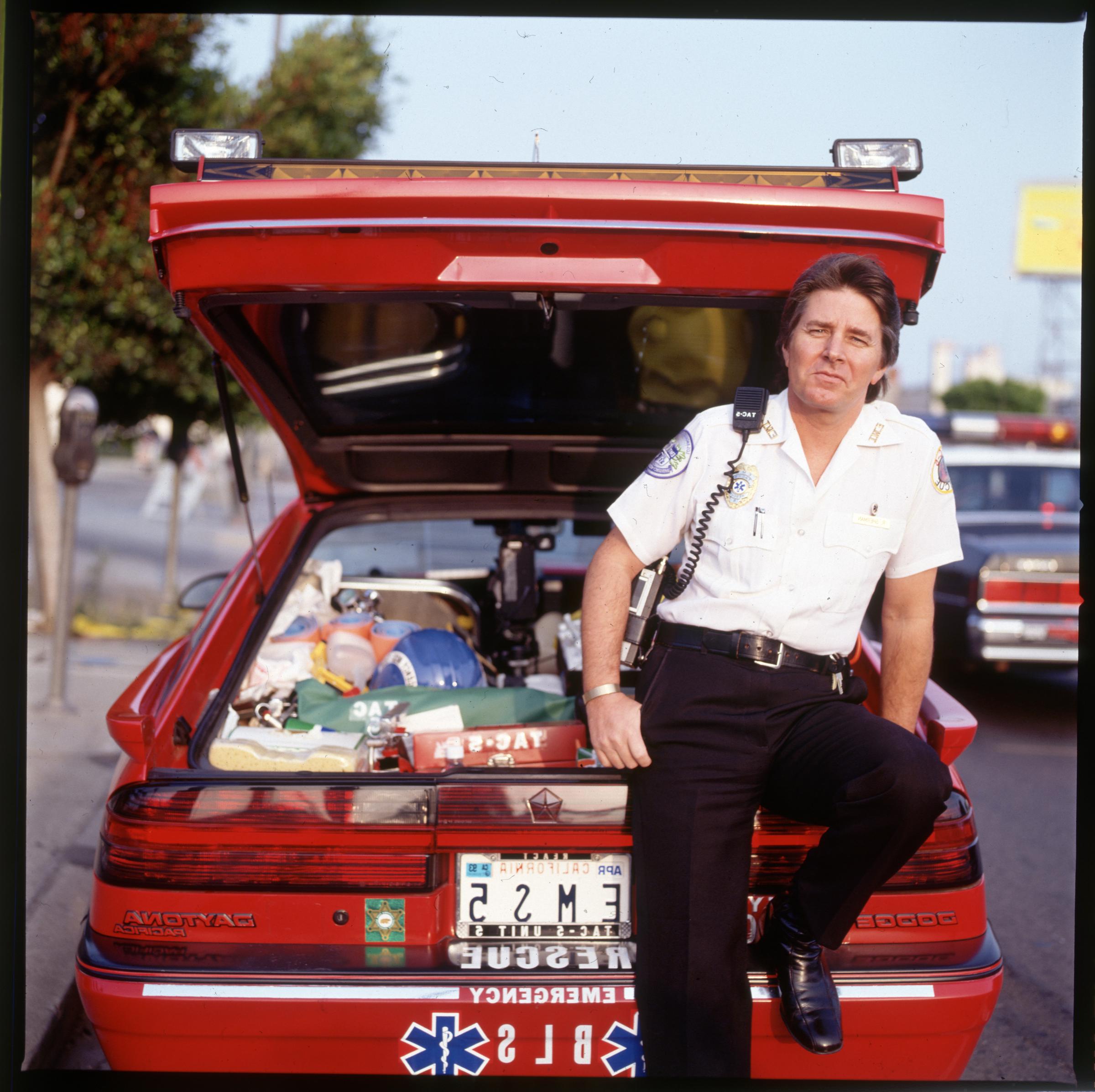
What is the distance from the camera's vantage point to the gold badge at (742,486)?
7.43 ft

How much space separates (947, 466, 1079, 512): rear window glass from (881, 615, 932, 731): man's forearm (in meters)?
7.09

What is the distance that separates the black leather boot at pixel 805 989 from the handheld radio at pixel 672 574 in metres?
0.63

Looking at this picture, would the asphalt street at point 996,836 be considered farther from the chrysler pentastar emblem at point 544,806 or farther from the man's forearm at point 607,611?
the man's forearm at point 607,611

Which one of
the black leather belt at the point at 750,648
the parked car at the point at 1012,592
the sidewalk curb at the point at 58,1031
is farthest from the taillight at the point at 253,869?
the parked car at the point at 1012,592

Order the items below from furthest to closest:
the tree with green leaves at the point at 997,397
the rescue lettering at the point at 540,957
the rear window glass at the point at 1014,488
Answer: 1. the tree with green leaves at the point at 997,397
2. the rear window glass at the point at 1014,488
3. the rescue lettering at the point at 540,957

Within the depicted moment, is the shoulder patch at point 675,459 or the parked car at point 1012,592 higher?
the shoulder patch at point 675,459

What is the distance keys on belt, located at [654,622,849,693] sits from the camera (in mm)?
2238

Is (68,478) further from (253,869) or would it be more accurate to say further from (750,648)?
(750,648)

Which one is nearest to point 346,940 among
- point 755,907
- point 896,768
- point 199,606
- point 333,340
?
point 755,907

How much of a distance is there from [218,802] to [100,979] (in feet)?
1.35

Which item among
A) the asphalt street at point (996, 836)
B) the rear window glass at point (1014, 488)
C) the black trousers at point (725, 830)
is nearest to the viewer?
the black trousers at point (725, 830)

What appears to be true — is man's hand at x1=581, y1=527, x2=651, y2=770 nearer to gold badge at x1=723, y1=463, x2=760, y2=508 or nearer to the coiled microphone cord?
the coiled microphone cord

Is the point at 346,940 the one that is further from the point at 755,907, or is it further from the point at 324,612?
the point at 324,612

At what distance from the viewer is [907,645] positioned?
Answer: 7.94 ft
